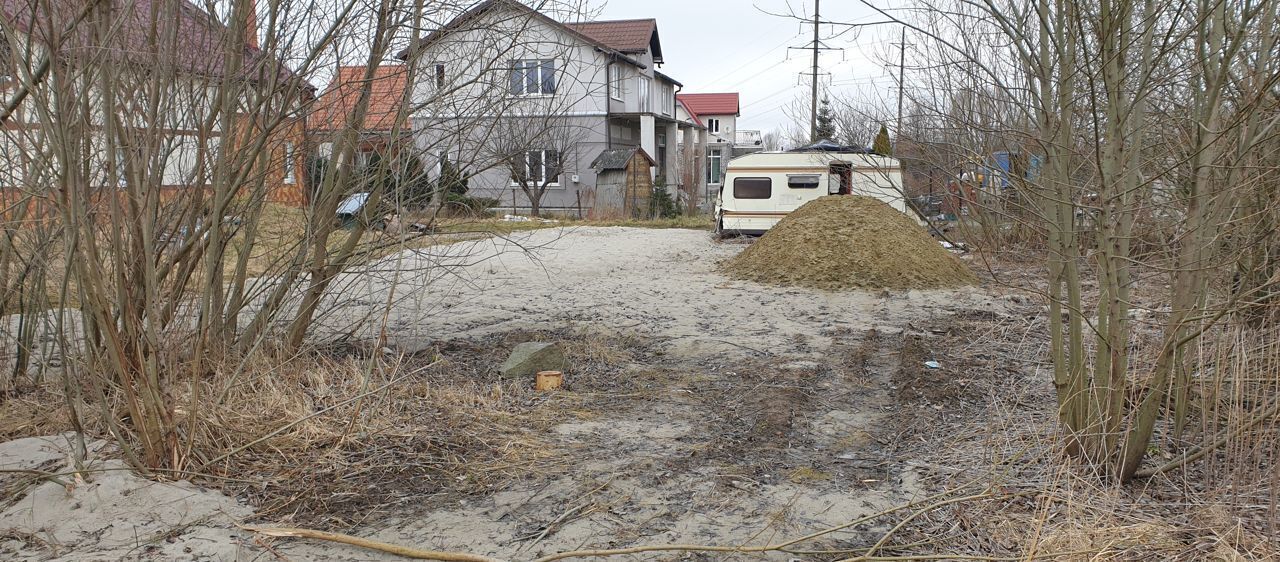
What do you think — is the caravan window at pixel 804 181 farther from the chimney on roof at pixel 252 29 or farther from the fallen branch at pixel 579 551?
the fallen branch at pixel 579 551

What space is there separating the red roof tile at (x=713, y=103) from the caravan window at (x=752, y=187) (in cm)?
4247

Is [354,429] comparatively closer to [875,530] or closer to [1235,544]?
[875,530]

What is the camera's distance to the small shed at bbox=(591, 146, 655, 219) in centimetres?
2891

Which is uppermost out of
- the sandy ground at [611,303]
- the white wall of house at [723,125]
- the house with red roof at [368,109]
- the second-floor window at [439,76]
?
the white wall of house at [723,125]

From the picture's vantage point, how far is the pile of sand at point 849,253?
13602 millimetres

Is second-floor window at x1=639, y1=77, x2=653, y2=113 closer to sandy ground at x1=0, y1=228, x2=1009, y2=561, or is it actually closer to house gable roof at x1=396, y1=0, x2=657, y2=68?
sandy ground at x1=0, y1=228, x2=1009, y2=561

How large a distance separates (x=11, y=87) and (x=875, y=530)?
5467 mm

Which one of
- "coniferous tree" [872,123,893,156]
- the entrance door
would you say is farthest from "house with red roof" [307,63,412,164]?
the entrance door

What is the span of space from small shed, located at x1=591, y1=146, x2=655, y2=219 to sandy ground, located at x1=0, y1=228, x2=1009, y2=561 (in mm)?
18189

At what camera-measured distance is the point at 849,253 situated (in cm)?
1410

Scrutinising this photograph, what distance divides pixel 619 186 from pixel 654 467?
24.5 meters

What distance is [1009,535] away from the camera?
4262 millimetres

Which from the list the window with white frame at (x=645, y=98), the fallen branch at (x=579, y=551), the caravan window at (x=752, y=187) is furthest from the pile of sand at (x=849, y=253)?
the window with white frame at (x=645, y=98)

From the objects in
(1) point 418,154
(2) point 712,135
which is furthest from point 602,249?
(2) point 712,135
